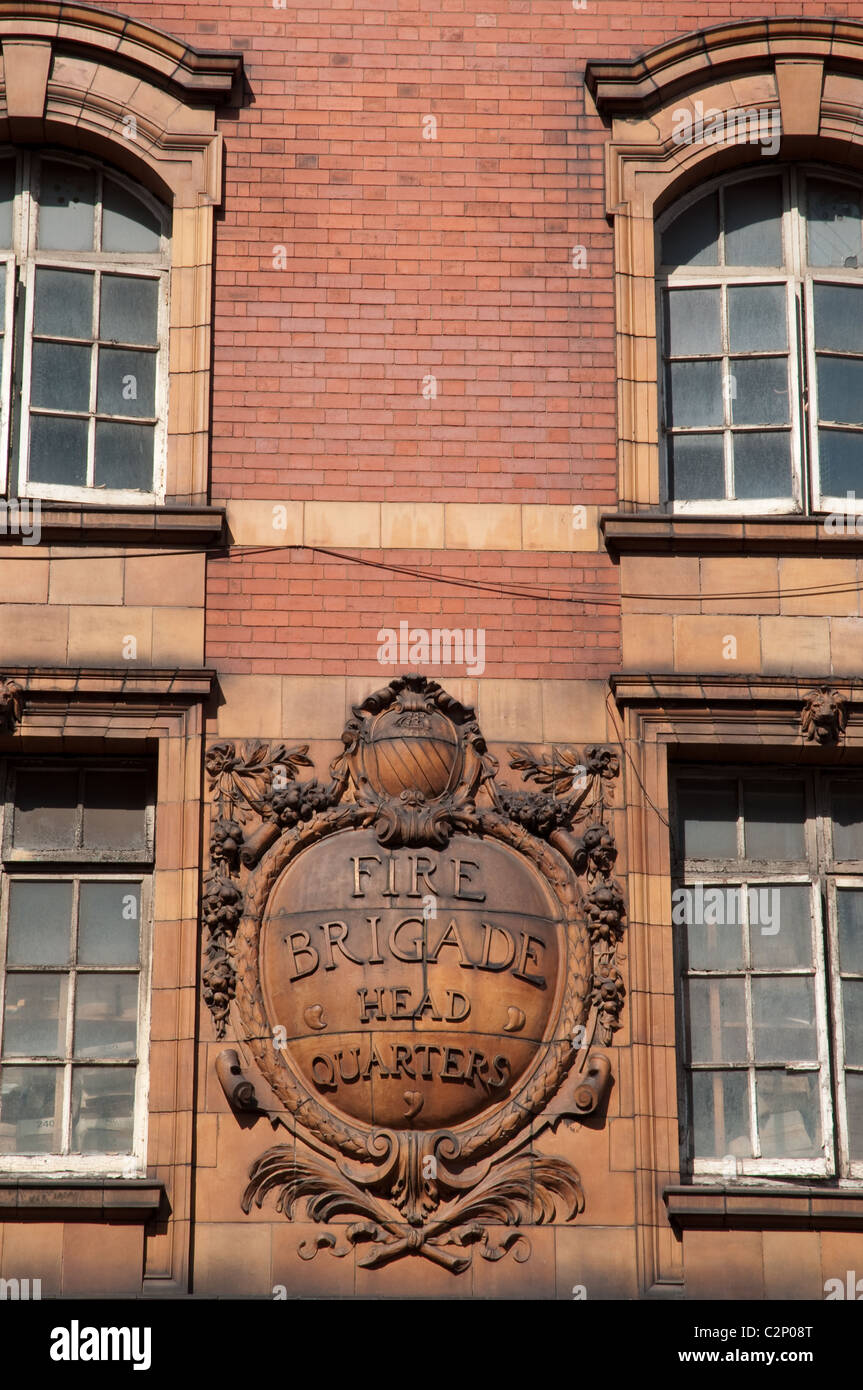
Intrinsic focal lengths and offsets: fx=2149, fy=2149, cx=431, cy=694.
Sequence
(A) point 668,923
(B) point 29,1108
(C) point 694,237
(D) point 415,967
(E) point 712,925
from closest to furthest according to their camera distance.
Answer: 1. (D) point 415,967
2. (B) point 29,1108
3. (A) point 668,923
4. (E) point 712,925
5. (C) point 694,237

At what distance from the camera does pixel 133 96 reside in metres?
13.0

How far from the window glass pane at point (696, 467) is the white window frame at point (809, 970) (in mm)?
1715

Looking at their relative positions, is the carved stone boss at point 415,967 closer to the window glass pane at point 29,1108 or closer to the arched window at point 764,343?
the window glass pane at point 29,1108

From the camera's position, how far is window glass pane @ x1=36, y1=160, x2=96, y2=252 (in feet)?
42.8

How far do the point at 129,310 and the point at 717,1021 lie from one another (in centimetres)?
543

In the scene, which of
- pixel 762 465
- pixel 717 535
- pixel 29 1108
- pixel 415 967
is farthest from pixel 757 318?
pixel 29 1108

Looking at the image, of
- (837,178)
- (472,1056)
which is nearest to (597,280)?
(837,178)

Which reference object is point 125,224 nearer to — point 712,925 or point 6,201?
point 6,201

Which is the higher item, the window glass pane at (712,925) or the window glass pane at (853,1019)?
the window glass pane at (712,925)

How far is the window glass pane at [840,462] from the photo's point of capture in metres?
12.8

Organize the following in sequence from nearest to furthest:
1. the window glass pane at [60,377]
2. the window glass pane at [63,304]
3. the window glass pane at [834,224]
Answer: the window glass pane at [60,377] < the window glass pane at [63,304] < the window glass pane at [834,224]

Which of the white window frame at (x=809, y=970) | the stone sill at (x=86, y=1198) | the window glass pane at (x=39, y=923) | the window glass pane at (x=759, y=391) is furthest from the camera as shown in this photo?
the window glass pane at (x=759, y=391)

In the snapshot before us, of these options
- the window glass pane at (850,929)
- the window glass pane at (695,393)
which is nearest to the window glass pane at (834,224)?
A: the window glass pane at (695,393)

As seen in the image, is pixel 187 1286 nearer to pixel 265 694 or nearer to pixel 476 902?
pixel 476 902
